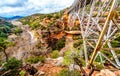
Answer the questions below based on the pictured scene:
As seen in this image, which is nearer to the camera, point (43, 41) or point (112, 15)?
point (112, 15)

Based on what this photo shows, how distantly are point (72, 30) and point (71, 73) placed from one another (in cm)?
1857

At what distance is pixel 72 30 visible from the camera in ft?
94.2

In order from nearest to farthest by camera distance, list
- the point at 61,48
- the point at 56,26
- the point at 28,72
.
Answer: the point at 28,72 < the point at 61,48 < the point at 56,26

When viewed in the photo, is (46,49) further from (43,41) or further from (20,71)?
(20,71)

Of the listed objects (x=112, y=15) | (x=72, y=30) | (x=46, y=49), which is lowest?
(x=46, y=49)

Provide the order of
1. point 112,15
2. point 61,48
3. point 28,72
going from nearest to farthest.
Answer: point 112,15 < point 28,72 < point 61,48

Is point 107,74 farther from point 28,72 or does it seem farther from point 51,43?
point 51,43

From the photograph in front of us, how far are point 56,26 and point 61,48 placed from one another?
622cm

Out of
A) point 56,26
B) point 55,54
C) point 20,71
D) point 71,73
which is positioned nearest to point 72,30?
point 56,26

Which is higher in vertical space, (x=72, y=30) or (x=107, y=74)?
(x=107, y=74)

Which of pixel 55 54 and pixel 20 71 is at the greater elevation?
pixel 20 71

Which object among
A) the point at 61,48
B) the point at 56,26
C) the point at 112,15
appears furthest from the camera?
the point at 56,26

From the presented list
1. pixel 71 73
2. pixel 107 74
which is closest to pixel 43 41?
pixel 71 73

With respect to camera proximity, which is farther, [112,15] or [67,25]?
[67,25]
